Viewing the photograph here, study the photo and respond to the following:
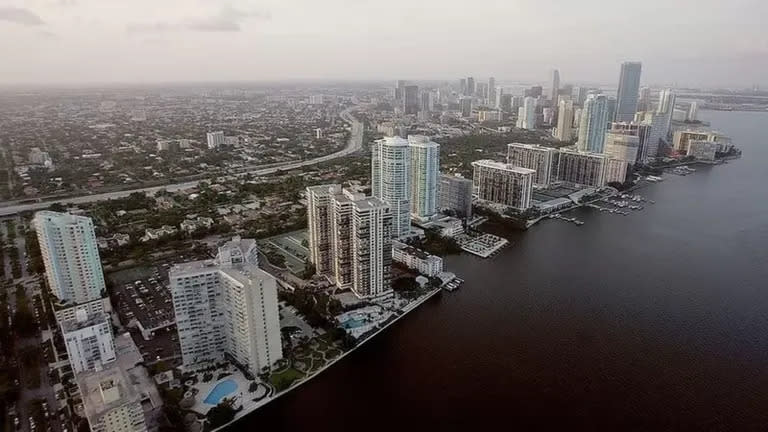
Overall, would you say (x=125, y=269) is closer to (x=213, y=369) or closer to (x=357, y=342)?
(x=213, y=369)

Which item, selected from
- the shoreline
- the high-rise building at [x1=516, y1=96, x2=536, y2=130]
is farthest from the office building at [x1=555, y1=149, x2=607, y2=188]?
the high-rise building at [x1=516, y1=96, x2=536, y2=130]

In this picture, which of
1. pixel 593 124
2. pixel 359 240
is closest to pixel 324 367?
pixel 359 240

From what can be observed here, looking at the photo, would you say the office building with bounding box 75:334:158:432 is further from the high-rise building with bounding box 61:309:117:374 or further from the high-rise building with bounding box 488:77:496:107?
the high-rise building with bounding box 488:77:496:107

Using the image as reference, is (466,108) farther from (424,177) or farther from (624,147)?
(424,177)

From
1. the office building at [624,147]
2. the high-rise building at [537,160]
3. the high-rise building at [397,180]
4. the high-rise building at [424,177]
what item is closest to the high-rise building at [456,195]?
the high-rise building at [424,177]

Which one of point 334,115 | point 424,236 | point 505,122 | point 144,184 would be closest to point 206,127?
point 334,115
